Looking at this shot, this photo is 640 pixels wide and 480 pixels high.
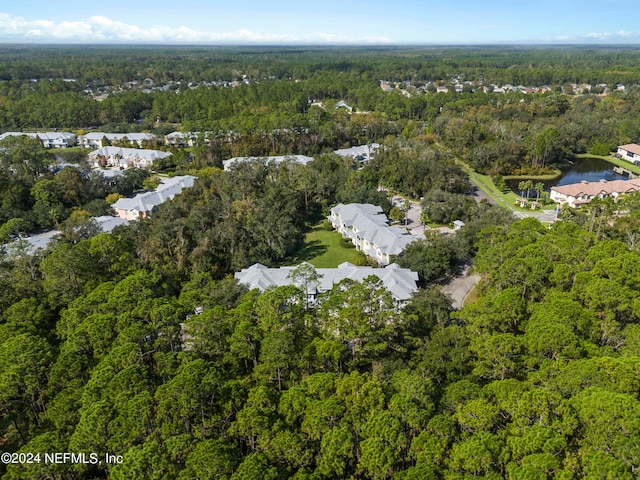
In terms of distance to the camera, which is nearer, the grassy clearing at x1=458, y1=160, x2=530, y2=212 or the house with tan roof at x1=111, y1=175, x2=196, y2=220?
the house with tan roof at x1=111, y1=175, x2=196, y2=220

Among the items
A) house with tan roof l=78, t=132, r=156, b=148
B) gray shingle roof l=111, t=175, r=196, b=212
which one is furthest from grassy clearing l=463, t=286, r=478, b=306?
house with tan roof l=78, t=132, r=156, b=148

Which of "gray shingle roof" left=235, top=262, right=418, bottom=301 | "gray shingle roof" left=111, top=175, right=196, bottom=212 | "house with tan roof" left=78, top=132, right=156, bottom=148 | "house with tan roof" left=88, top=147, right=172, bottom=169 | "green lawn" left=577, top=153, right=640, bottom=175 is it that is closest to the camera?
"gray shingle roof" left=235, top=262, right=418, bottom=301

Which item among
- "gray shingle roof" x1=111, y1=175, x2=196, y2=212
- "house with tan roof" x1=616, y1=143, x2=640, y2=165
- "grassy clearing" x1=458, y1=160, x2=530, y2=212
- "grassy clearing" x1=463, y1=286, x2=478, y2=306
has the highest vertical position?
"house with tan roof" x1=616, y1=143, x2=640, y2=165

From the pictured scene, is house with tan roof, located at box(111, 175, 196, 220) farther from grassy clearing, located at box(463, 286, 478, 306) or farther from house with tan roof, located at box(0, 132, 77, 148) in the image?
house with tan roof, located at box(0, 132, 77, 148)

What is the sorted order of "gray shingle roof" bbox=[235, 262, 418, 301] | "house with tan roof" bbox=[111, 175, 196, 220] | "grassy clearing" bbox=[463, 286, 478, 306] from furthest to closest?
"house with tan roof" bbox=[111, 175, 196, 220] → "grassy clearing" bbox=[463, 286, 478, 306] → "gray shingle roof" bbox=[235, 262, 418, 301]

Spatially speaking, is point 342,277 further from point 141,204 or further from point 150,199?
point 150,199

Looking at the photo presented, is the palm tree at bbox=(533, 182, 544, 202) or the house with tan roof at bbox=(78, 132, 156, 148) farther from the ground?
the house with tan roof at bbox=(78, 132, 156, 148)

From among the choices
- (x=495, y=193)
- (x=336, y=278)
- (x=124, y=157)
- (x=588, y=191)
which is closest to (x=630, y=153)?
(x=588, y=191)

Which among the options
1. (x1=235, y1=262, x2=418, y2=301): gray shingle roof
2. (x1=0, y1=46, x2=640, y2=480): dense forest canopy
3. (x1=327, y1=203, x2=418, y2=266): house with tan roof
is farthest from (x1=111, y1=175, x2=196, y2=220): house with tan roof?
(x1=235, y1=262, x2=418, y2=301): gray shingle roof
